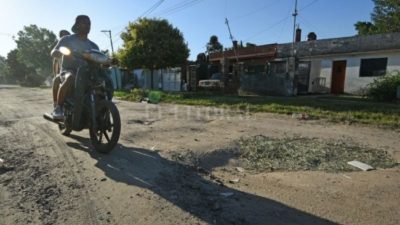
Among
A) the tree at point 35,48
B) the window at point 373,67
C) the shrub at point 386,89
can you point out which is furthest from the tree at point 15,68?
the shrub at point 386,89

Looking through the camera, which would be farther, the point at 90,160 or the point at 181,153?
the point at 181,153

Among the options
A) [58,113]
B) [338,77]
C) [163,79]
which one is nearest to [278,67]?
[338,77]

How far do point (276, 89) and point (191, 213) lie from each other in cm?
1605

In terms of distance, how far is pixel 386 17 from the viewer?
123ft

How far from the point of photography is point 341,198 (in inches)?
133

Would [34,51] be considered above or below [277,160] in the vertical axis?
above

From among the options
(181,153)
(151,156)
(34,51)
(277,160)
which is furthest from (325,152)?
(34,51)

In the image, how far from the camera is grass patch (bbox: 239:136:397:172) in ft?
14.5

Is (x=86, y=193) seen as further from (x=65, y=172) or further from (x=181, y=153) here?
(x=181, y=153)

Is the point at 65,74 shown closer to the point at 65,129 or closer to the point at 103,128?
the point at 65,129

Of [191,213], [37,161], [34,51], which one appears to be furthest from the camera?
[34,51]

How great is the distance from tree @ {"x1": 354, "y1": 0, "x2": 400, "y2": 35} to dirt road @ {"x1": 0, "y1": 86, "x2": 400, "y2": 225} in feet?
119

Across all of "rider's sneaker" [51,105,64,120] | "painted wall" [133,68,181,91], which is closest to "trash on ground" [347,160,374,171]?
"rider's sneaker" [51,105,64,120]

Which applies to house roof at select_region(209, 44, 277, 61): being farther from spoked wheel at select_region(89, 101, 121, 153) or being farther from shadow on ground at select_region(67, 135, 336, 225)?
shadow on ground at select_region(67, 135, 336, 225)
